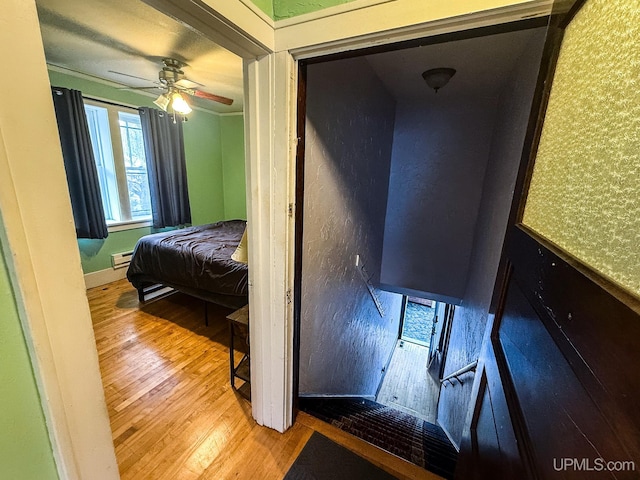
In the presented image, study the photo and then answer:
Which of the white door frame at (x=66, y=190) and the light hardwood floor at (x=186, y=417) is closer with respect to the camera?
the white door frame at (x=66, y=190)

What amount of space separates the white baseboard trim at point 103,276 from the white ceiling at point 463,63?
3.83 m

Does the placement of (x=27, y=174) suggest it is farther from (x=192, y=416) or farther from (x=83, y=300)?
(x=192, y=416)

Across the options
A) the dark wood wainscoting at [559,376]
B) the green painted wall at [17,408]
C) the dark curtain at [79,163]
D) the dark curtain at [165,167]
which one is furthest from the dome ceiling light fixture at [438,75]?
the dark curtain at [79,163]

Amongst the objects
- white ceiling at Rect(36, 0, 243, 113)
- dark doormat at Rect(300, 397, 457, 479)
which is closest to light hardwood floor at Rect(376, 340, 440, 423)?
dark doormat at Rect(300, 397, 457, 479)

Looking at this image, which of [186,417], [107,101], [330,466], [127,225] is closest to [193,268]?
[186,417]

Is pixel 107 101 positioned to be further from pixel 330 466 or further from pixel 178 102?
pixel 330 466

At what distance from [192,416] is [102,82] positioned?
3742 millimetres

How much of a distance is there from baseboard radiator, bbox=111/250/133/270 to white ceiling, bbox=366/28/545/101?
12.3ft

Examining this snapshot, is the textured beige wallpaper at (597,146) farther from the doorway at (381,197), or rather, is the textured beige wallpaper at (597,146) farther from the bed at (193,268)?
the bed at (193,268)

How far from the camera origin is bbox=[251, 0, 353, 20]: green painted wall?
0.88 meters

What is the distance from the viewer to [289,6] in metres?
0.93

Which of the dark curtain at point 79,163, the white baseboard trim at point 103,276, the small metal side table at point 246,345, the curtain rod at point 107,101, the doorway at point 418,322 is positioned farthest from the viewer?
the doorway at point 418,322

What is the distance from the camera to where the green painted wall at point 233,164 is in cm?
464

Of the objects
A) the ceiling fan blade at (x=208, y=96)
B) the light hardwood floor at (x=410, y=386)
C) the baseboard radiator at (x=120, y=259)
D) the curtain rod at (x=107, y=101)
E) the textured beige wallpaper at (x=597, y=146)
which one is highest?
the curtain rod at (x=107, y=101)
